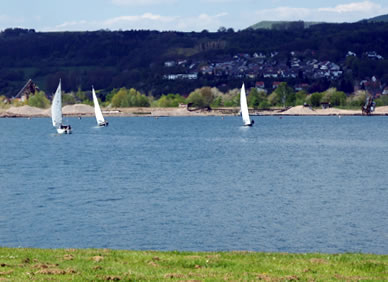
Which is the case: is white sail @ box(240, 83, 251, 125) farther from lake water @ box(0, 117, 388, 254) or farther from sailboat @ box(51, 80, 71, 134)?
lake water @ box(0, 117, 388, 254)

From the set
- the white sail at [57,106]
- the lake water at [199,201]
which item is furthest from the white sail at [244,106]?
the lake water at [199,201]

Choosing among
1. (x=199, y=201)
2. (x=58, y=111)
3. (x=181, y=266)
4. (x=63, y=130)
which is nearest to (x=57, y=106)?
(x=58, y=111)

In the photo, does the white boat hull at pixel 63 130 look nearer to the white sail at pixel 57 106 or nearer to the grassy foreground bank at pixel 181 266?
the white sail at pixel 57 106

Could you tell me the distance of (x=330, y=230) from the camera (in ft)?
129

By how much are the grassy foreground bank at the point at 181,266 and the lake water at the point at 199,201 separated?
10469mm

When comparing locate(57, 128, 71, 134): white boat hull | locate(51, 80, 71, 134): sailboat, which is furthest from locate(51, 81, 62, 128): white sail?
locate(57, 128, 71, 134): white boat hull

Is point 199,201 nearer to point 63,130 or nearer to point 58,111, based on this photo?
point 58,111

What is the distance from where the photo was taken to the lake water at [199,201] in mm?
37438

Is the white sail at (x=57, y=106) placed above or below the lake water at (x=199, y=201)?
above

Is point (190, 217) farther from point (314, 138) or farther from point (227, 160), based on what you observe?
point (314, 138)

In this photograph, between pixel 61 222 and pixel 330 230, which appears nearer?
pixel 330 230

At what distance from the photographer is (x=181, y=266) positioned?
22703 millimetres

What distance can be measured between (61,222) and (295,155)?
184ft

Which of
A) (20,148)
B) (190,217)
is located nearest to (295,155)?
(20,148)
